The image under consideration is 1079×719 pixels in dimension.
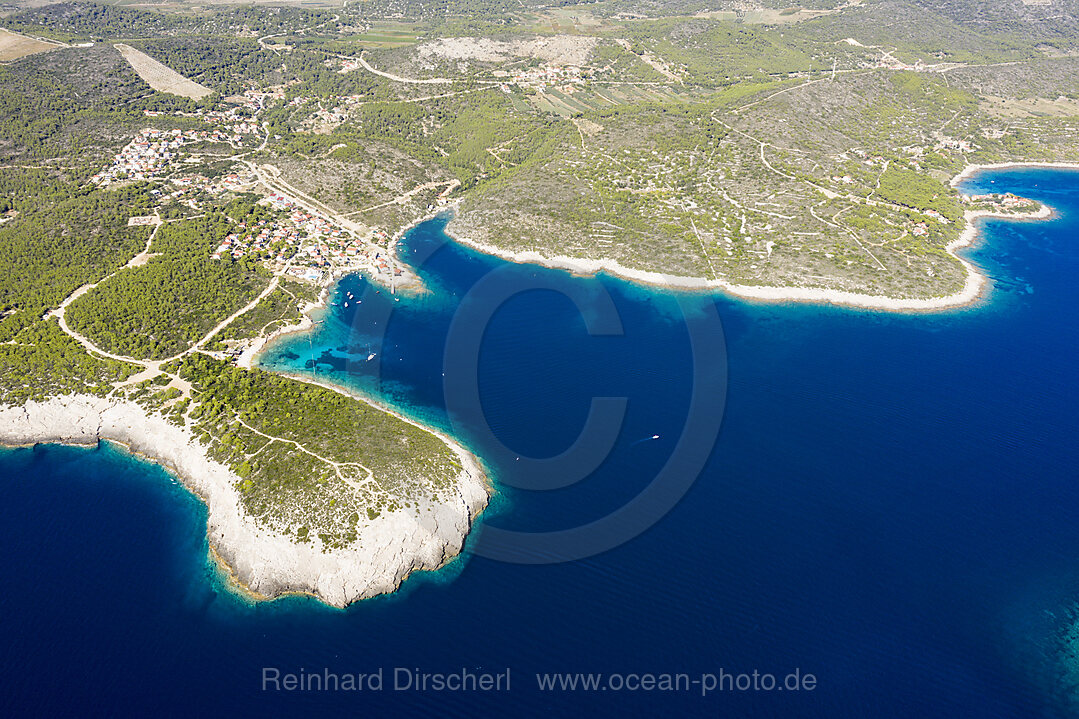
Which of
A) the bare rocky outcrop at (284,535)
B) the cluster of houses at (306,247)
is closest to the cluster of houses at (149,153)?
the cluster of houses at (306,247)

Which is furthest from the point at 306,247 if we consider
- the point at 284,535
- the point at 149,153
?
the point at 284,535

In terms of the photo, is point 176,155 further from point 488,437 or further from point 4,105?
point 488,437

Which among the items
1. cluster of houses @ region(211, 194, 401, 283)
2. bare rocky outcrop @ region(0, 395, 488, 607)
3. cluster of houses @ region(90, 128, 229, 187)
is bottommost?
bare rocky outcrop @ region(0, 395, 488, 607)

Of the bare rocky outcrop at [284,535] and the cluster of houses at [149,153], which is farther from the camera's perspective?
the cluster of houses at [149,153]

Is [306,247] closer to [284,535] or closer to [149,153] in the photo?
[149,153]

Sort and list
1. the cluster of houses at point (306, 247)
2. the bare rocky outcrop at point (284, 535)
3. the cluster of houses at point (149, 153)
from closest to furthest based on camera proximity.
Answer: the bare rocky outcrop at point (284, 535)
the cluster of houses at point (306, 247)
the cluster of houses at point (149, 153)

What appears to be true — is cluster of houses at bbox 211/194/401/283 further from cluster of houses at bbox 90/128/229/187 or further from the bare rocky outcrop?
the bare rocky outcrop

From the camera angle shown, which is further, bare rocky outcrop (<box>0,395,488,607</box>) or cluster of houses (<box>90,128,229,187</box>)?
cluster of houses (<box>90,128,229,187</box>)

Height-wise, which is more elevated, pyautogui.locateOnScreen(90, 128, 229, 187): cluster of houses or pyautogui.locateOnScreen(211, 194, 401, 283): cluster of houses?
pyautogui.locateOnScreen(90, 128, 229, 187): cluster of houses

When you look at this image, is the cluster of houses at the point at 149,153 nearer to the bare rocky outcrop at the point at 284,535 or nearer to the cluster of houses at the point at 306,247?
the cluster of houses at the point at 306,247

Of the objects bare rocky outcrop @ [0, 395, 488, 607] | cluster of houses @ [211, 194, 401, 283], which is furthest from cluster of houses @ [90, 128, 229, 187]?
bare rocky outcrop @ [0, 395, 488, 607]

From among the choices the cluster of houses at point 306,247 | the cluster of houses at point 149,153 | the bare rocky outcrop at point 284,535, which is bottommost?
the bare rocky outcrop at point 284,535

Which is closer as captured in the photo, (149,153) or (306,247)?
(306,247)
